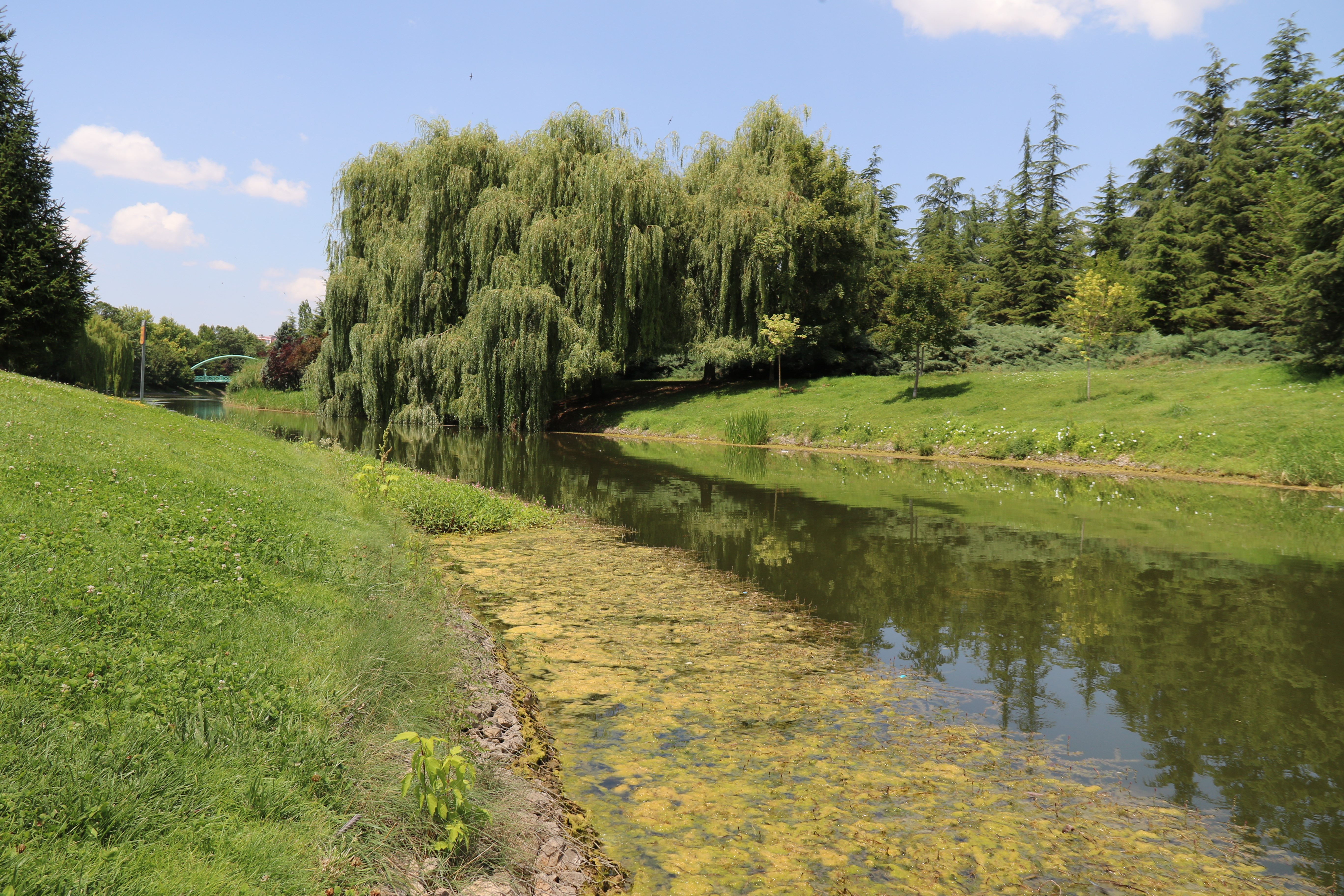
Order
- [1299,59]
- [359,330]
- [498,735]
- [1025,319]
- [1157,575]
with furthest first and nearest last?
[1025,319], [1299,59], [359,330], [1157,575], [498,735]

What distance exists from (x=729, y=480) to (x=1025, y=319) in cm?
3463

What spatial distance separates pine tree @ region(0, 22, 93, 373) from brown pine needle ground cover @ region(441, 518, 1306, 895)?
26235mm

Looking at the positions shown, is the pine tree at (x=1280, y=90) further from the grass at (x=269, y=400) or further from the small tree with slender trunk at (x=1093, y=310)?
the grass at (x=269, y=400)

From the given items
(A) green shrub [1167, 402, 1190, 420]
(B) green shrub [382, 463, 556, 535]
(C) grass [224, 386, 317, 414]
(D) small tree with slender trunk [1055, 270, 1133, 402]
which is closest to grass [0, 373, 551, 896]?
(B) green shrub [382, 463, 556, 535]

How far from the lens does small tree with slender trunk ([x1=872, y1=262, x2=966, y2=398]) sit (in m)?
31.1

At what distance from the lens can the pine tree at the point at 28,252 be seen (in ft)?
82.8

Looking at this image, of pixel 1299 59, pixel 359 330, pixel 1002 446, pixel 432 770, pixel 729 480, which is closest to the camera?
pixel 432 770

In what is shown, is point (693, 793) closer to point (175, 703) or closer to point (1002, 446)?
point (175, 703)

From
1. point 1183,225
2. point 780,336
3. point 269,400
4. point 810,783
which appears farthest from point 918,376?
point 269,400

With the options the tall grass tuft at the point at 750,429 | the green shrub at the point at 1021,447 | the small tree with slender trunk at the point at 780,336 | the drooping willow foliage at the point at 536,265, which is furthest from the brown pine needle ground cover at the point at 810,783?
the small tree with slender trunk at the point at 780,336

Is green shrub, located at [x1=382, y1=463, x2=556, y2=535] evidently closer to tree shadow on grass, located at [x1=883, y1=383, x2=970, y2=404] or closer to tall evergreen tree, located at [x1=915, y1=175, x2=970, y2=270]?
tree shadow on grass, located at [x1=883, y1=383, x2=970, y2=404]

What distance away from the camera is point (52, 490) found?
6.23 meters

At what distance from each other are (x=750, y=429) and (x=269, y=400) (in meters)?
42.3

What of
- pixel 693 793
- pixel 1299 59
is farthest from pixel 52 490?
pixel 1299 59
